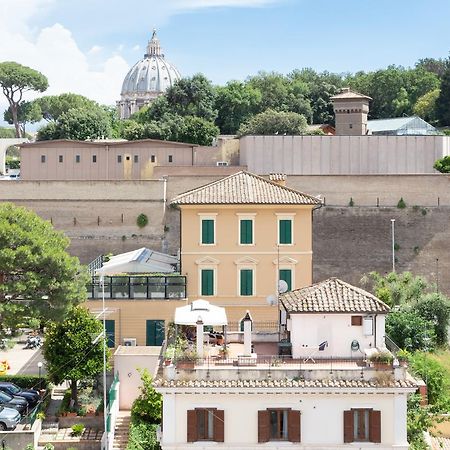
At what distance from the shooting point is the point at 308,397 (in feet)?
65.6

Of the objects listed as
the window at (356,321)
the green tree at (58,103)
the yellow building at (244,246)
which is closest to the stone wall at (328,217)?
the yellow building at (244,246)

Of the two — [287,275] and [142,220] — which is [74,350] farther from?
[142,220]

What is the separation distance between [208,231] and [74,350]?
255 inches

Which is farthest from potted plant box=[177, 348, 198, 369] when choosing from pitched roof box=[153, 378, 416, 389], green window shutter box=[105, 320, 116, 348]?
green window shutter box=[105, 320, 116, 348]

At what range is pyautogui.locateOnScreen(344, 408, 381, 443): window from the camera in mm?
19969

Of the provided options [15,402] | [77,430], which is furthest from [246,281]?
[15,402]

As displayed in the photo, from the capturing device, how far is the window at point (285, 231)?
32.9 metres

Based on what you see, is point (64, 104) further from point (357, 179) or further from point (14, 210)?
point (14, 210)

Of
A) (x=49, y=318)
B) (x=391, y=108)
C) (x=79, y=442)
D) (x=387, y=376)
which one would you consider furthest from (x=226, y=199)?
(x=391, y=108)

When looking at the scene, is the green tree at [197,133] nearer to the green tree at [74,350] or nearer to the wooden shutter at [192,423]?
the green tree at [74,350]

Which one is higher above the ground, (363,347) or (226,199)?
(226,199)

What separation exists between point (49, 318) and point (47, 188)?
21.7 m

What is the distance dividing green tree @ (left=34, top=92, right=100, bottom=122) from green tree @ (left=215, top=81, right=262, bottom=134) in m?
24.6

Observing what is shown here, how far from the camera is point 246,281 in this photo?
3291 cm
